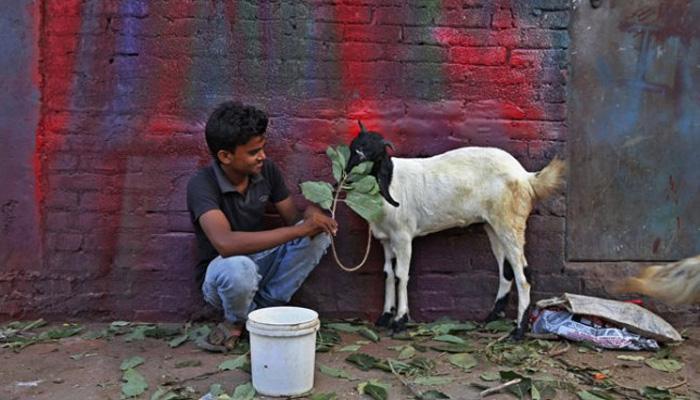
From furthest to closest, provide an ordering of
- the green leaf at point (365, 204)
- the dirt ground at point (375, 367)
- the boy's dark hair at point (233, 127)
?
the green leaf at point (365, 204)
the boy's dark hair at point (233, 127)
the dirt ground at point (375, 367)

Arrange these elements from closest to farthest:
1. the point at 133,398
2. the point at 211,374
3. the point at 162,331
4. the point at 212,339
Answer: the point at 133,398 → the point at 211,374 → the point at 212,339 → the point at 162,331

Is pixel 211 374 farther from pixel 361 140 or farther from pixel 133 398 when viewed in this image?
pixel 361 140

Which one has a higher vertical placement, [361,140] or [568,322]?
[361,140]

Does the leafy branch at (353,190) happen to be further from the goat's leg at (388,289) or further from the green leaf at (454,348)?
the green leaf at (454,348)

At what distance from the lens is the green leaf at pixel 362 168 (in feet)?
12.9

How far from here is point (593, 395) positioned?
336 cm

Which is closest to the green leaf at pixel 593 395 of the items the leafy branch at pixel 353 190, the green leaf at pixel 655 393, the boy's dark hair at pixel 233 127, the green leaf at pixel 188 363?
the green leaf at pixel 655 393

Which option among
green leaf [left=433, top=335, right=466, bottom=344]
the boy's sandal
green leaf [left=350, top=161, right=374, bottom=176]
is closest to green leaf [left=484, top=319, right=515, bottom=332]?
green leaf [left=433, top=335, right=466, bottom=344]

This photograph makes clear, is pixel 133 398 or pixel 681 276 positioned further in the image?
pixel 133 398

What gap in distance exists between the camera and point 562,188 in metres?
4.45

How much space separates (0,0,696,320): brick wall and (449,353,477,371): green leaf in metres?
0.78

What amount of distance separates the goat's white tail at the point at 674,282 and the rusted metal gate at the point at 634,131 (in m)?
1.88

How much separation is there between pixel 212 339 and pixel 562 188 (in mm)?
2324

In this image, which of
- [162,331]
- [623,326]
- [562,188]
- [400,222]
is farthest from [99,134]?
[623,326]
